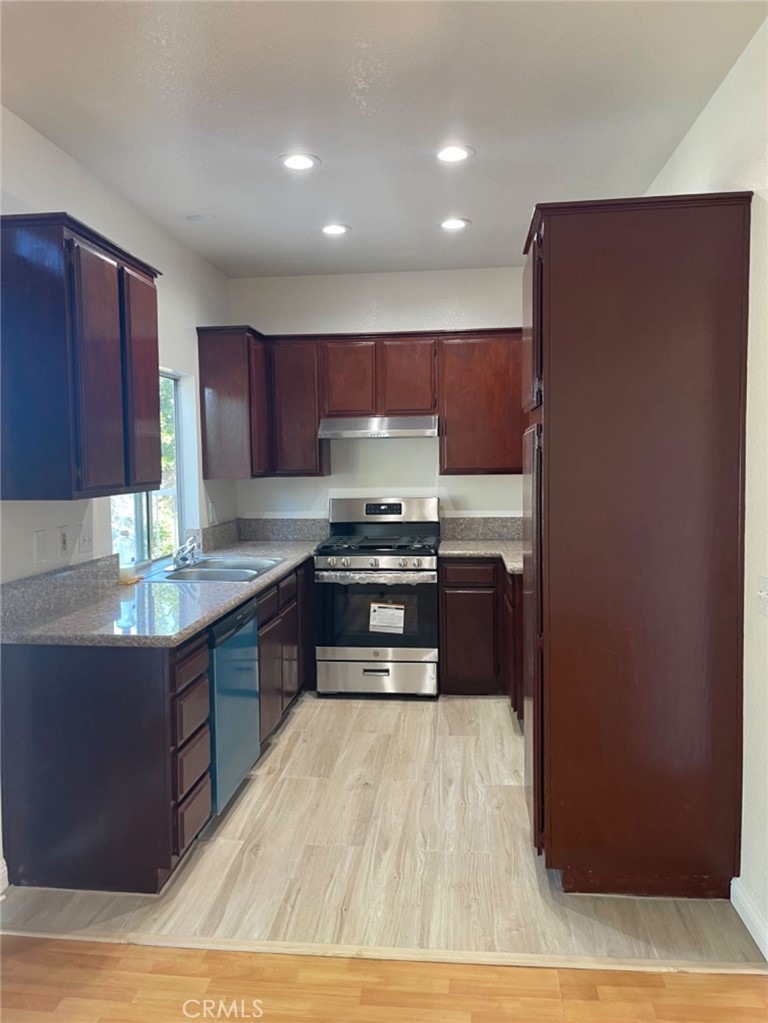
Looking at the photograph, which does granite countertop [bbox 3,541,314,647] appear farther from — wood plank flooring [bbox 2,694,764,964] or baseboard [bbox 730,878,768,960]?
baseboard [bbox 730,878,768,960]

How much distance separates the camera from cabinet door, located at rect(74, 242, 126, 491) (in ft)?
7.77

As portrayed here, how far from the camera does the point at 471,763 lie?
3350mm

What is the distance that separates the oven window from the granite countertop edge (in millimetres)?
285

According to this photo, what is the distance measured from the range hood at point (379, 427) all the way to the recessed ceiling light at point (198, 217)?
1.41 m

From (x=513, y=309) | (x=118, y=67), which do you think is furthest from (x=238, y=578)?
(x=513, y=309)

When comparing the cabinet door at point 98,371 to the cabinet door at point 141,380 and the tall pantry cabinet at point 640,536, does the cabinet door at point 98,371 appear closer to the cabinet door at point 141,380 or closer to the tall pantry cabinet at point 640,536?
the cabinet door at point 141,380

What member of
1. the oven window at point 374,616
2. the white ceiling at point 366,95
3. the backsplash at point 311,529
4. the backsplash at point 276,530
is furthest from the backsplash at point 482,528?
the white ceiling at point 366,95

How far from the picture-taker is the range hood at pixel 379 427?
14.5 feet

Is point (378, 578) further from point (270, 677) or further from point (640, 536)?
point (640, 536)

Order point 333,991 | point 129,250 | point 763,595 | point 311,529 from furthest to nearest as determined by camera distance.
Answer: point 311,529
point 129,250
point 763,595
point 333,991

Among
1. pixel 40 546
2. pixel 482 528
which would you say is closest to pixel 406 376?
pixel 482 528

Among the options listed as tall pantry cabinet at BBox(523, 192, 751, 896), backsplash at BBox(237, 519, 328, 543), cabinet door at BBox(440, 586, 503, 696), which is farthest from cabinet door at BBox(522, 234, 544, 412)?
backsplash at BBox(237, 519, 328, 543)

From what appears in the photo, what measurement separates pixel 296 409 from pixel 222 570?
1.30 m

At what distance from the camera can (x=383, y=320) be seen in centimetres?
471
